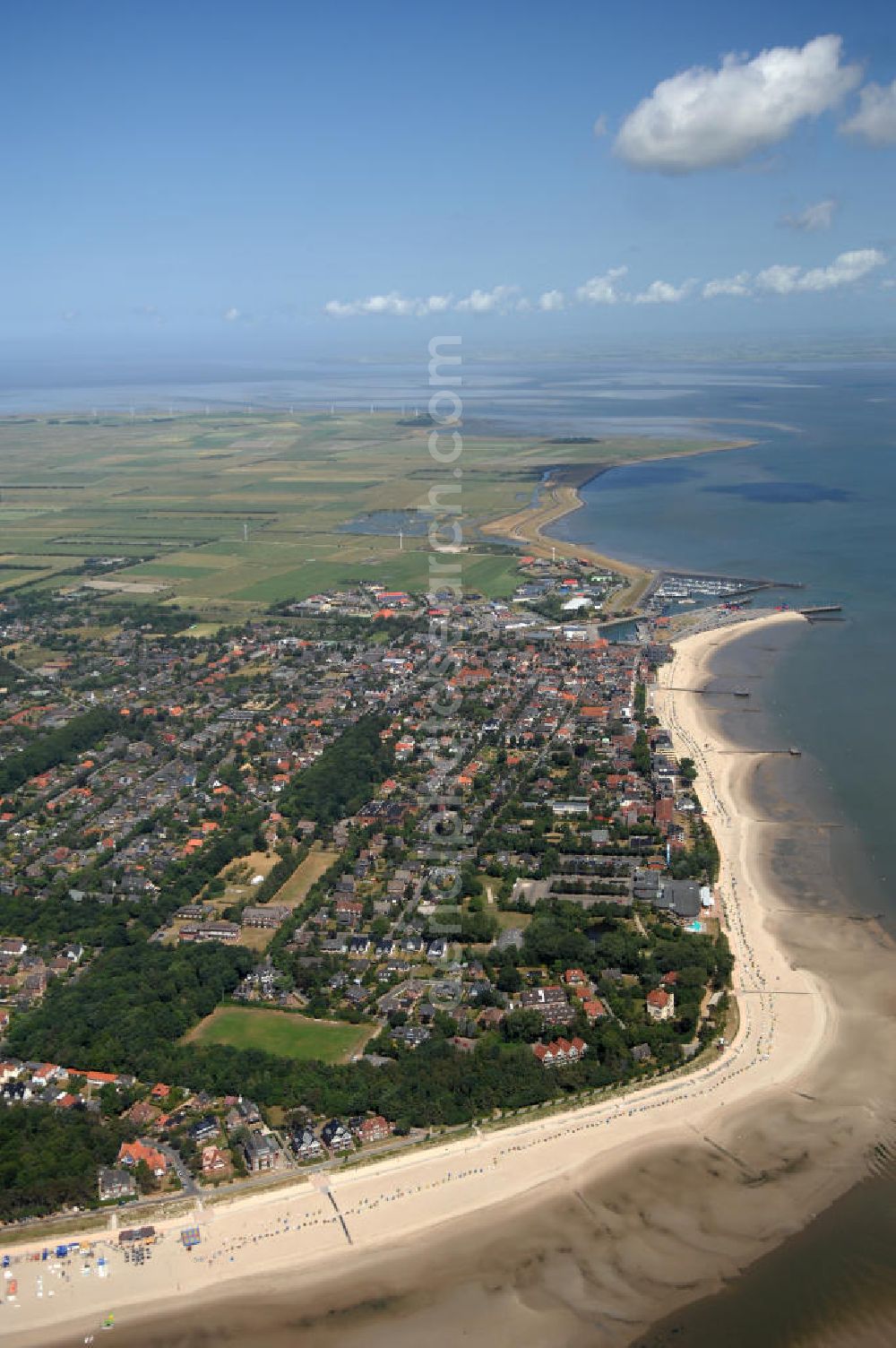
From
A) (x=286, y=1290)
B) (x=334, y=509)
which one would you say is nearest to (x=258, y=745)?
(x=286, y=1290)

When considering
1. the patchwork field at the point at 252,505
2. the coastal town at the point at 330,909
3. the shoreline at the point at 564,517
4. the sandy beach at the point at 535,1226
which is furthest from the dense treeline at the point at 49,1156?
the shoreline at the point at 564,517

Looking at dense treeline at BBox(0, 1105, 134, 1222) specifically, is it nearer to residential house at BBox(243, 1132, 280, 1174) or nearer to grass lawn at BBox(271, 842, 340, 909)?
residential house at BBox(243, 1132, 280, 1174)

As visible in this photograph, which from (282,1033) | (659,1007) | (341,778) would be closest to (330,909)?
(282,1033)

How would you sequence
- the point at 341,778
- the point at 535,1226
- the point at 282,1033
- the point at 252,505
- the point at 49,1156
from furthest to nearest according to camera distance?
the point at 252,505, the point at 341,778, the point at 282,1033, the point at 49,1156, the point at 535,1226

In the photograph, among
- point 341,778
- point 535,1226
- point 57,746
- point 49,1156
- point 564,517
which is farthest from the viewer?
point 564,517

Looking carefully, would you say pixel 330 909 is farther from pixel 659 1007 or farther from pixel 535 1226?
pixel 535 1226
